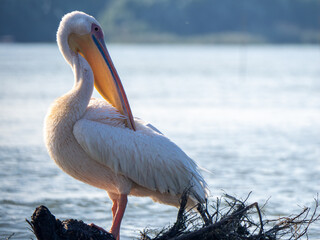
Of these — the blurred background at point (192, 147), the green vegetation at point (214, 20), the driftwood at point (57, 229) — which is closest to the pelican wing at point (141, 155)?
the blurred background at point (192, 147)

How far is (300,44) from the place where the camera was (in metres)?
97.8

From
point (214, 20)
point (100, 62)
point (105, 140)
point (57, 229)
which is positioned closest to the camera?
point (57, 229)

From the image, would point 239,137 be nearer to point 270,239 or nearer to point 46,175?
point 46,175

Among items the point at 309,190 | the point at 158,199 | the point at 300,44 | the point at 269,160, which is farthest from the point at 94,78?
the point at 300,44

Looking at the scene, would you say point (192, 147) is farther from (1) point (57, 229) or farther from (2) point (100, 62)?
(1) point (57, 229)

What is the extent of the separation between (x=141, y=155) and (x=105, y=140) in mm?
289

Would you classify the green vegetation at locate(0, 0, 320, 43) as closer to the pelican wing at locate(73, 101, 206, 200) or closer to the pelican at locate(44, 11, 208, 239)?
the pelican at locate(44, 11, 208, 239)

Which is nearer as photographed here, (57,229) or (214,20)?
(57,229)

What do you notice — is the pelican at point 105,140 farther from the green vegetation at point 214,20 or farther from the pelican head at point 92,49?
the green vegetation at point 214,20

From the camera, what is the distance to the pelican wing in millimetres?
4320

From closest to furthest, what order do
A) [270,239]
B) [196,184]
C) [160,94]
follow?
1. [270,239]
2. [196,184]
3. [160,94]

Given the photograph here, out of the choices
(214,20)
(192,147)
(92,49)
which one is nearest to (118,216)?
(92,49)

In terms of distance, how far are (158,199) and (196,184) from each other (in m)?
0.39

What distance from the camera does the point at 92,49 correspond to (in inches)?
185
